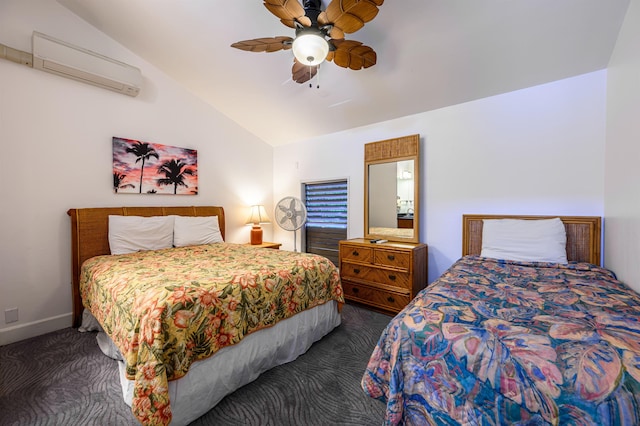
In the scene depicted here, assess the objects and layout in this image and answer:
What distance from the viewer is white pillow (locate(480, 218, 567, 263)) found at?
83.7 inches

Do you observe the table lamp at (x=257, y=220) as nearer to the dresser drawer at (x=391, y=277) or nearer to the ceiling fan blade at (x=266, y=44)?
the dresser drawer at (x=391, y=277)

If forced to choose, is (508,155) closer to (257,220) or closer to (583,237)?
(583,237)

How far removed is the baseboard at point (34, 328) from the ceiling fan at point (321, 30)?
304 centimetres

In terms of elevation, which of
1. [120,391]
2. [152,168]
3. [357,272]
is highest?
[152,168]

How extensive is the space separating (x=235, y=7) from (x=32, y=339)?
3433 mm

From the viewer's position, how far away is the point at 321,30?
5.58 feet

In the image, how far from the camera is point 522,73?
7.50 feet

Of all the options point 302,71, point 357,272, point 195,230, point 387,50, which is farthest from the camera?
point 195,230

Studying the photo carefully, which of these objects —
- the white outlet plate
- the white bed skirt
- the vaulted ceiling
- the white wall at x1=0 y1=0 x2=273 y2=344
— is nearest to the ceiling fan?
the vaulted ceiling

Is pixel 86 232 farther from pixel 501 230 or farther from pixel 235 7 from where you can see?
pixel 501 230

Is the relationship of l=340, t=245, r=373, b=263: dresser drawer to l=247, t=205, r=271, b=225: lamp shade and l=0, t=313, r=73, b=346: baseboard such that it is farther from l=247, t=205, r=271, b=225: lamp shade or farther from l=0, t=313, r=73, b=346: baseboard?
l=0, t=313, r=73, b=346: baseboard

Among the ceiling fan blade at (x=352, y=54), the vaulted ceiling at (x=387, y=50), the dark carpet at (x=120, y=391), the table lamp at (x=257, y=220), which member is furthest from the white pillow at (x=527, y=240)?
the table lamp at (x=257, y=220)

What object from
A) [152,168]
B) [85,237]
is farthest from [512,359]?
[152,168]

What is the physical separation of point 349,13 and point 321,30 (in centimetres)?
25
